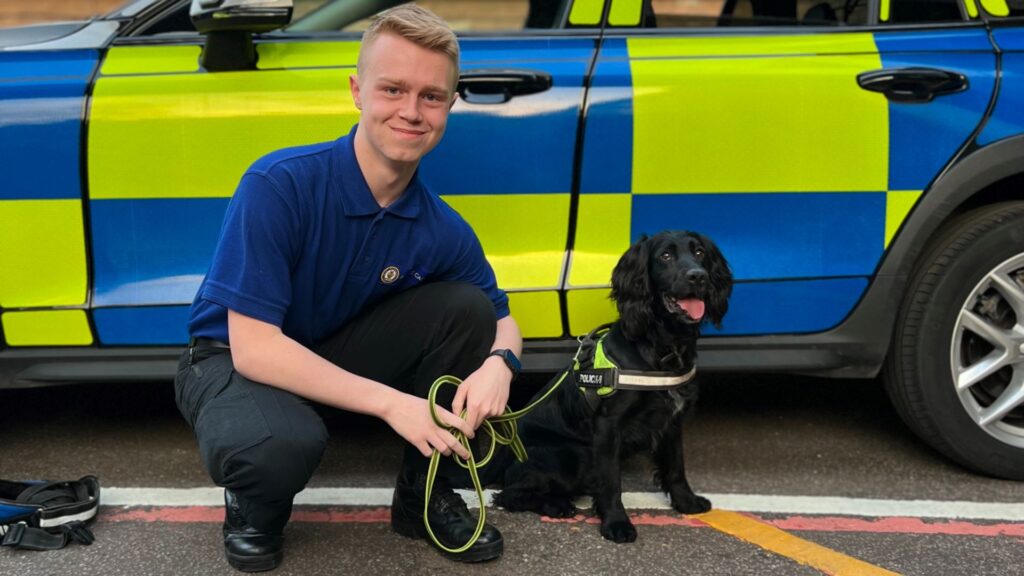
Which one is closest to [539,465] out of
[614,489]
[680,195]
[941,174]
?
[614,489]

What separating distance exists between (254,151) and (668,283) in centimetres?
113

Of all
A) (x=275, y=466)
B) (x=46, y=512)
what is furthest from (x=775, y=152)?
(x=46, y=512)

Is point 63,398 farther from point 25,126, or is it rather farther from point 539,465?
point 539,465

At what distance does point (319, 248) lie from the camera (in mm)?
2348

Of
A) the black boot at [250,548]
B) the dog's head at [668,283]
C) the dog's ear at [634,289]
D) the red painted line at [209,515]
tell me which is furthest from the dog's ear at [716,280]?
the black boot at [250,548]

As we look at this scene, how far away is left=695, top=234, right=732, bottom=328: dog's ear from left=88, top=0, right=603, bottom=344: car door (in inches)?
16.0

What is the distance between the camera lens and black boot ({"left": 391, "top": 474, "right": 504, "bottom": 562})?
96.7 inches

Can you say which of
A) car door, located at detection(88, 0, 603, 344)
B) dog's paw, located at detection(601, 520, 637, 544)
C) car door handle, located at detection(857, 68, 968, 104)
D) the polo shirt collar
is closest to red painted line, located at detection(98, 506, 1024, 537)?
dog's paw, located at detection(601, 520, 637, 544)

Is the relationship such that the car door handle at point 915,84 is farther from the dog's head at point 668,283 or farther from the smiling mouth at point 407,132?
the smiling mouth at point 407,132

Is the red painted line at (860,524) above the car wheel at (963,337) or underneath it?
underneath

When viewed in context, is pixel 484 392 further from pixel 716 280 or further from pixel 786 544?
pixel 786 544

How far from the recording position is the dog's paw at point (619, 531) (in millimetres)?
2578

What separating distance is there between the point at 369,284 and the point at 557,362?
0.69 meters

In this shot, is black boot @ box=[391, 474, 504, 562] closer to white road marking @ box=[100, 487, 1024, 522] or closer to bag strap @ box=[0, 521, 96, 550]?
white road marking @ box=[100, 487, 1024, 522]
